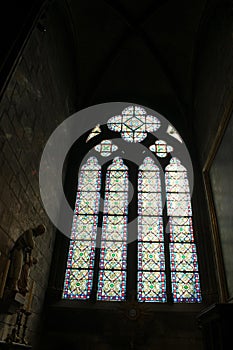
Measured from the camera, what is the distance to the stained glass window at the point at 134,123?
10375 mm

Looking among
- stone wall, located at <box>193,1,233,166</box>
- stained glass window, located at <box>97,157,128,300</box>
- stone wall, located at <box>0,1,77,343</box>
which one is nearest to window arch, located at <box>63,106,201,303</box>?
stained glass window, located at <box>97,157,128,300</box>

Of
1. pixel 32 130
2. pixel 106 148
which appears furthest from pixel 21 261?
pixel 106 148

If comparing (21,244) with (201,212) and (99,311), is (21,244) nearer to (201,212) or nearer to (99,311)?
(99,311)

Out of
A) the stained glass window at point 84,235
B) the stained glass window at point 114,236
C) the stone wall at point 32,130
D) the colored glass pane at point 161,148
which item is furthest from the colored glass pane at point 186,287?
the colored glass pane at point 161,148

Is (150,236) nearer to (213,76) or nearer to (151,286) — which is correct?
(151,286)

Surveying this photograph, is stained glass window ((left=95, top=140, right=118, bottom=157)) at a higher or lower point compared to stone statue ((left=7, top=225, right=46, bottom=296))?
higher

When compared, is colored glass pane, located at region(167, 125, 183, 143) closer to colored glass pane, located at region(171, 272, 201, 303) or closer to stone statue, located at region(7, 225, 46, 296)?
colored glass pane, located at region(171, 272, 201, 303)

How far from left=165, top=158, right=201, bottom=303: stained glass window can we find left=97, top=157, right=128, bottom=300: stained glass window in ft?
4.07

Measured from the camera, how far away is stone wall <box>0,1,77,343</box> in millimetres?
5043

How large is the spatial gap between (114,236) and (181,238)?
5.79 feet

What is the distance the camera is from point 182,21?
29.6 ft

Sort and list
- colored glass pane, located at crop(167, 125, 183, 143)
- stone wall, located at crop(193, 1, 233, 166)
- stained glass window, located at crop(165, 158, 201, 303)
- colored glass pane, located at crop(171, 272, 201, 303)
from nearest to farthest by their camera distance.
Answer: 1. stone wall, located at crop(193, 1, 233, 166)
2. colored glass pane, located at crop(171, 272, 201, 303)
3. stained glass window, located at crop(165, 158, 201, 303)
4. colored glass pane, located at crop(167, 125, 183, 143)

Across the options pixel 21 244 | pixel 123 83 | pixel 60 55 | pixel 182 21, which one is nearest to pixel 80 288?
pixel 21 244

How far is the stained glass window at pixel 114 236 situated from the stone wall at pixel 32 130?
1387mm
